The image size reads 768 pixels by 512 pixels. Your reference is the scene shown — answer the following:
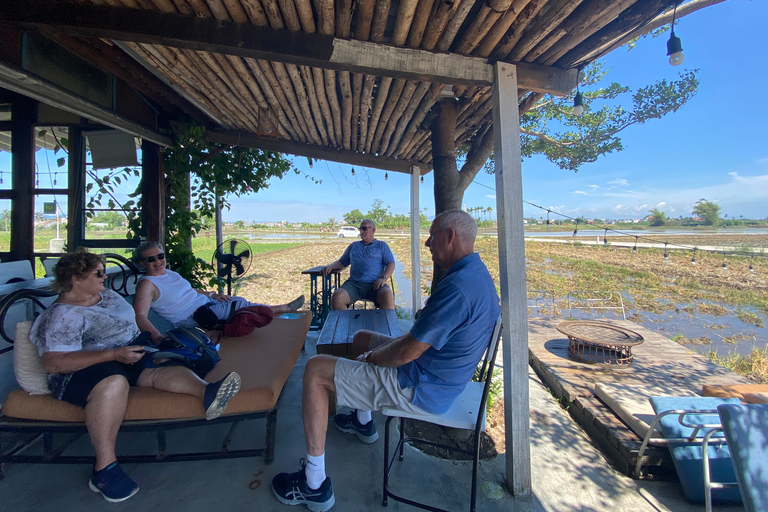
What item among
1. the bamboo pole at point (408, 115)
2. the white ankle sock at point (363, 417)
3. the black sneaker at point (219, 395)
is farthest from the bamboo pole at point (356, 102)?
the white ankle sock at point (363, 417)

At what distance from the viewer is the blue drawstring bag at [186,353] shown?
1.87 meters

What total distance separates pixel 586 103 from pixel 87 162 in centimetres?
716

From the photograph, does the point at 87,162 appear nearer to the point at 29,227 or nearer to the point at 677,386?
the point at 29,227

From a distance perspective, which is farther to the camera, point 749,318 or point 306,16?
point 749,318

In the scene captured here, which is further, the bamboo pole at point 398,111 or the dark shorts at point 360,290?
the dark shorts at point 360,290

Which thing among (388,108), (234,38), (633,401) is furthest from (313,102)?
(633,401)

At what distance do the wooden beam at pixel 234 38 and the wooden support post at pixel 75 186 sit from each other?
2169 millimetres

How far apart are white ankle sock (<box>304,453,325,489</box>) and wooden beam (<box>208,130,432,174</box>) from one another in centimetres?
383

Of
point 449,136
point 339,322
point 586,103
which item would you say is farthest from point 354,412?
point 586,103

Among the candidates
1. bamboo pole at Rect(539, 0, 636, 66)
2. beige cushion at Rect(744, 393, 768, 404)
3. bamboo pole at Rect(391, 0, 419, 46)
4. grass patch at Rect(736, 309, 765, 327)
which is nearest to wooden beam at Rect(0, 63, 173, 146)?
bamboo pole at Rect(391, 0, 419, 46)

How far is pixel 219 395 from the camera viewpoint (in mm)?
1676

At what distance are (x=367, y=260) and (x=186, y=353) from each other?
2.59m

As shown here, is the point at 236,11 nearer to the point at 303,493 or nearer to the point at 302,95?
the point at 302,95

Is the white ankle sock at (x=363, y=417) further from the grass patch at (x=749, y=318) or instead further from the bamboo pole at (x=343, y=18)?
the grass patch at (x=749, y=318)
